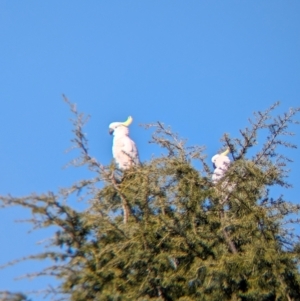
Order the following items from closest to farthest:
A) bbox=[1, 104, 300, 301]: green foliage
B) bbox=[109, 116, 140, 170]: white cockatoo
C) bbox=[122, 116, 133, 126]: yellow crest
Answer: bbox=[1, 104, 300, 301]: green foliage
bbox=[109, 116, 140, 170]: white cockatoo
bbox=[122, 116, 133, 126]: yellow crest

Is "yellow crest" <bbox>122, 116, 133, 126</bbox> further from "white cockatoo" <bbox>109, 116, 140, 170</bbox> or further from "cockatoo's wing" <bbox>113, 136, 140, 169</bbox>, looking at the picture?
"cockatoo's wing" <bbox>113, 136, 140, 169</bbox>

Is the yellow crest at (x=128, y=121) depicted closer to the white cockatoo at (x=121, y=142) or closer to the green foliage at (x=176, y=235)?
the white cockatoo at (x=121, y=142)

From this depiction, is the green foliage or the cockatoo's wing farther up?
the cockatoo's wing

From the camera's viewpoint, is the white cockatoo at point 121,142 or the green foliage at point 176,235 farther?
the white cockatoo at point 121,142

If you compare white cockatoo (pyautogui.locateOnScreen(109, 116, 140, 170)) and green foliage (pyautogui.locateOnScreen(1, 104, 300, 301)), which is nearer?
green foliage (pyautogui.locateOnScreen(1, 104, 300, 301))

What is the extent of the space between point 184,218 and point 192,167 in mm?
459

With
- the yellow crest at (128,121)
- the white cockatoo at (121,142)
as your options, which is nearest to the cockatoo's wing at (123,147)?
the white cockatoo at (121,142)

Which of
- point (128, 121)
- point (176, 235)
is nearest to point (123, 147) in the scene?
point (128, 121)

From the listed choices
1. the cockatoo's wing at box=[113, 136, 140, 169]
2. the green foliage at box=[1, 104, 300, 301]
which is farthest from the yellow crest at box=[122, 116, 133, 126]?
the green foliage at box=[1, 104, 300, 301]

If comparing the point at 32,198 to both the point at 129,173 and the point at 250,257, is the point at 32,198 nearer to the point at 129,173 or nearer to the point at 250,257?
the point at 129,173

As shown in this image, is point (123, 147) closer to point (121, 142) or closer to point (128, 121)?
point (121, 142)

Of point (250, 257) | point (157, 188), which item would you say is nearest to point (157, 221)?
Answer: point (157, 188)

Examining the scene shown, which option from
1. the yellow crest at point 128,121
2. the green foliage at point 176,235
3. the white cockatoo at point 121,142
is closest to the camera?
the green foliage at point 176,235

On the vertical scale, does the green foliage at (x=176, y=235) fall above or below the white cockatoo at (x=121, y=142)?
below
